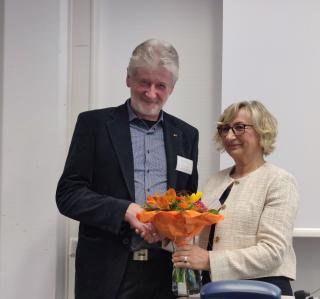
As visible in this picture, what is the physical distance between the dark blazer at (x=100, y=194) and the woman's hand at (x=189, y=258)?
0.26 meters

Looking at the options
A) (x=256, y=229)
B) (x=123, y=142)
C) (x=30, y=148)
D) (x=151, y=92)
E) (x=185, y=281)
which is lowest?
(x=185, y=281)

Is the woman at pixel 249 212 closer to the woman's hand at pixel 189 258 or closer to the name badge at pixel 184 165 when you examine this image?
the woman's hand at pixel 189 258

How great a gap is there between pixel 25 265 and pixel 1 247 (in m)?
0.18

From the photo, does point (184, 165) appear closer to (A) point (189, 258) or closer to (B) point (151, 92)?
(B) point (151, 92)

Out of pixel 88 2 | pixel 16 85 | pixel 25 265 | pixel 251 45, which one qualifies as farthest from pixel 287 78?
pixel 25 265

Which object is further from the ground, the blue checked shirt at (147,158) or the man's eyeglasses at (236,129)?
the man's eyeglasses at (236,129)

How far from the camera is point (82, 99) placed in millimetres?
2686

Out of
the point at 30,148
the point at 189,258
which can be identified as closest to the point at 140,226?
the point at 189,258

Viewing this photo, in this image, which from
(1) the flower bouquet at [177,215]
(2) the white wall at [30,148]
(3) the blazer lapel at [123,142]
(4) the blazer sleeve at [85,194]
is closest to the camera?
(1) the flower bouquet at [177,215]

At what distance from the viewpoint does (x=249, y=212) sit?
1.67 metres

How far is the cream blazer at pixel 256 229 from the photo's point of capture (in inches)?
60.9

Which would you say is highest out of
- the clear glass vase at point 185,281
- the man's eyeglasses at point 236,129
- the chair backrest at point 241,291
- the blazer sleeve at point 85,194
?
the man's eyeglasses at point 236,129

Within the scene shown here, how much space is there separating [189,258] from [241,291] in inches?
19.0

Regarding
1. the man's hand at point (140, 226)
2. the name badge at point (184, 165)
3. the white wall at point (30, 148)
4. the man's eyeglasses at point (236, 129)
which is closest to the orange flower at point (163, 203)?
the man's hand at point (140, 226)
